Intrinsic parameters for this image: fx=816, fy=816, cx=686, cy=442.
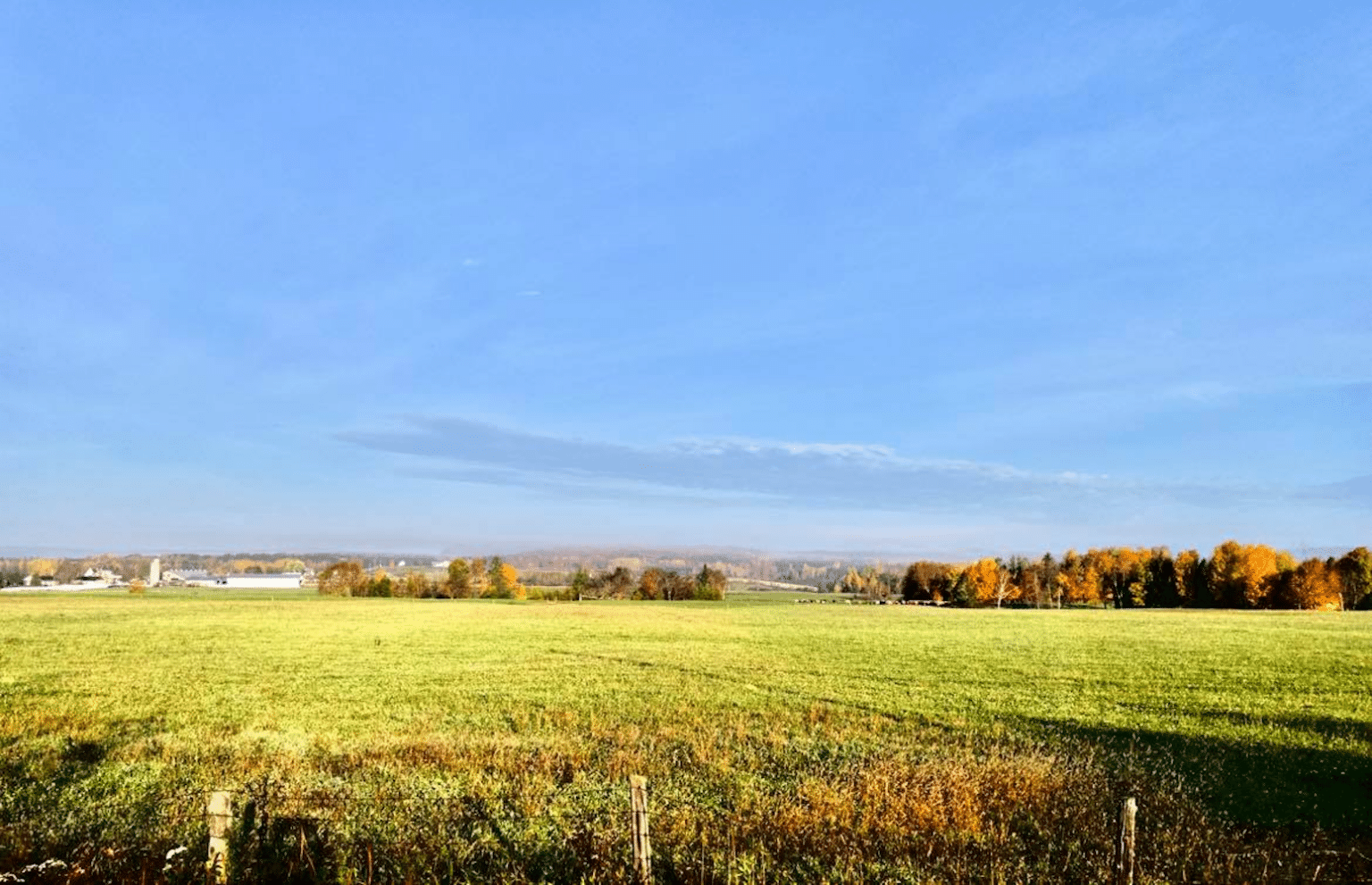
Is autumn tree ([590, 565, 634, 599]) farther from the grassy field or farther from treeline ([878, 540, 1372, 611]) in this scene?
the grassy field

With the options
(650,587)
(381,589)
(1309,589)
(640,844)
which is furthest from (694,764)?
(650,587)

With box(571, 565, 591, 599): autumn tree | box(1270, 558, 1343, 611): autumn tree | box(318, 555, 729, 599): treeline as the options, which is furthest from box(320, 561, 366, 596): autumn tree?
box(1270, 558, 1343, 611): autumn tree

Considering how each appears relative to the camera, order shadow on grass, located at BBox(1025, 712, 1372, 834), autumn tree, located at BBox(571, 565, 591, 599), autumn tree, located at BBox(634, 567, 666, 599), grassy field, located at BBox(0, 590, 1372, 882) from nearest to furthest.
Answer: grassy field, located at BBox(0, 590, 1372, 882) → shadow on grass, located at BBox(1025, 712, 1372, 834) → autumn tree, located at BBox(571, 565, 591, 599) → autumn tree, located at BBox(634, 567, 666, 599)

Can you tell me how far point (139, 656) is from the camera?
4112cm

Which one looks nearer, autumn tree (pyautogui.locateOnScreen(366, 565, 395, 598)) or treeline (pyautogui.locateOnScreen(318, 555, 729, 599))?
autumn tree (pyautogui.locateOnScreen(366, 565, 395, 598))

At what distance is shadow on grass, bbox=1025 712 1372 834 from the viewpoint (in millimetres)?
13758

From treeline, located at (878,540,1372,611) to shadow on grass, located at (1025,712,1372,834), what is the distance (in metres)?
125

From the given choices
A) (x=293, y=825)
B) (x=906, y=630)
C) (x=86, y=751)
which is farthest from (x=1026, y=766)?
(x=906, y=630)

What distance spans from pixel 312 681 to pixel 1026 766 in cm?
2697

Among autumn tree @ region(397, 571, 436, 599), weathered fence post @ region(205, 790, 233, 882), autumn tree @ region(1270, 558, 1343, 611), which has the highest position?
weathered fence post @ region(205, 790, 233, 882)

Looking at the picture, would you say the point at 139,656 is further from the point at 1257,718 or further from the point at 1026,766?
the point at 1257,718

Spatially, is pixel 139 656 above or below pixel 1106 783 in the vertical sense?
below

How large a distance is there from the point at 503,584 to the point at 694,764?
165 meters

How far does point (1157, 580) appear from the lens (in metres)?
144
